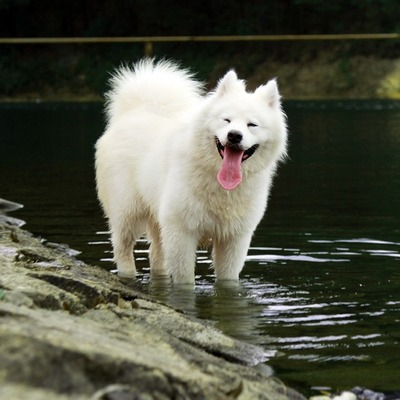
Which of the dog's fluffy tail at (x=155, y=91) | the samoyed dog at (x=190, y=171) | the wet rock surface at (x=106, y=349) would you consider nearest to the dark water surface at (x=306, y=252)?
the samoyed dog at (x=190, y=171)

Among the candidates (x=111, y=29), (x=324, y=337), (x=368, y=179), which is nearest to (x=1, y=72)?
(x=111, y=29)

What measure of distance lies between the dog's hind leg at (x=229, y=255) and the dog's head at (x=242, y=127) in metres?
0.49

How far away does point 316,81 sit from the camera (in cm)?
3534

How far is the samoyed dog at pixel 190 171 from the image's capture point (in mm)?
7141

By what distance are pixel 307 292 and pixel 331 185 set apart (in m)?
7.05

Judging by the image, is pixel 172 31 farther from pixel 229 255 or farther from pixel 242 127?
pixel 242 127

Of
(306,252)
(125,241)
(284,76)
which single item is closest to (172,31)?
(284,76)

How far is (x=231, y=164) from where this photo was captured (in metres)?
7.13

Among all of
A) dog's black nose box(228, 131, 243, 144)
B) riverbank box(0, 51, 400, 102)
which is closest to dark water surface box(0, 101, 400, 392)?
dog's black nose box(228, 131, 243, 144)

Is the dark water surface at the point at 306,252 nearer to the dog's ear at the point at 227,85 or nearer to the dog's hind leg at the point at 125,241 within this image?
the dog's hind leg at the point at 125,241

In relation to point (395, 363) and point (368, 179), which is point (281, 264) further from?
point (368, 179)

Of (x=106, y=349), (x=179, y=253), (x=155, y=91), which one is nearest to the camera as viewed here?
(x=106, y=349)

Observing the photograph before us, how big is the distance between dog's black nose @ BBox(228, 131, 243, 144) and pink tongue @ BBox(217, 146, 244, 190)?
0.15 metres

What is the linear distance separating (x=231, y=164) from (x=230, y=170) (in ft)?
0.14
